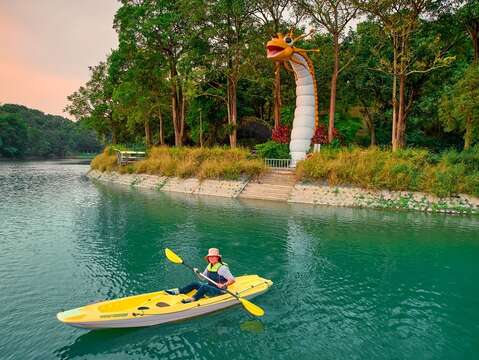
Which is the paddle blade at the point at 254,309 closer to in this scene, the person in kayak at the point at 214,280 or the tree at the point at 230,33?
the person in kayak at the point at 214,280

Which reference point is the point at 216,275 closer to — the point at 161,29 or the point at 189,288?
the point at 189,288

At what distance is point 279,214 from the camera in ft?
59.2

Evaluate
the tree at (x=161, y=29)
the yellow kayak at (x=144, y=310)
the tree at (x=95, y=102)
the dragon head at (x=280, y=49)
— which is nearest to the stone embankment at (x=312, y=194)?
the dragon head at (x=280, y=49)

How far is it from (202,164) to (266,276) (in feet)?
56.4

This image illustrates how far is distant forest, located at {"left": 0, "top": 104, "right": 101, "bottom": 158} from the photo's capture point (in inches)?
3359

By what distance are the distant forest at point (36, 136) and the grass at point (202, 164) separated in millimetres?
25682

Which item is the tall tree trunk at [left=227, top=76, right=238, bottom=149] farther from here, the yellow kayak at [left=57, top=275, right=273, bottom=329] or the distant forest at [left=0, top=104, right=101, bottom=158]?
the distant forest at [left=0, top=104, right=101, bottom=158]

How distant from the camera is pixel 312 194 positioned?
21562 millimetres

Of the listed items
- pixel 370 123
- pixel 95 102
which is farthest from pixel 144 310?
pixel 95 102

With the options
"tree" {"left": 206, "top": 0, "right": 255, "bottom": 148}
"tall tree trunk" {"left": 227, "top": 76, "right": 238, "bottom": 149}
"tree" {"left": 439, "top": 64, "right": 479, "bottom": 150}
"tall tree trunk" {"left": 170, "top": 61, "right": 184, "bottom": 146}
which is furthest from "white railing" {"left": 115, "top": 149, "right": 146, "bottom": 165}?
"tree" {"left": 439, "top": 64, "right": 479, "bottom": 150}

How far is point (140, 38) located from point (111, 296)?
2855cm

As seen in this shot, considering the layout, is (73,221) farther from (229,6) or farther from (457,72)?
(457,72)

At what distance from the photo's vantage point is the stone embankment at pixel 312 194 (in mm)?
18953

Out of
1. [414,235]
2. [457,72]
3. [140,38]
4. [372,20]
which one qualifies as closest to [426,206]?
[414,235]
